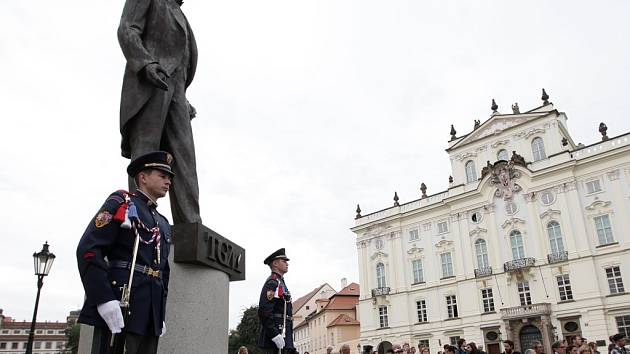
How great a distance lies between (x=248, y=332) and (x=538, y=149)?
3231 cm

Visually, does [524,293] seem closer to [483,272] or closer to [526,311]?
[526,311]

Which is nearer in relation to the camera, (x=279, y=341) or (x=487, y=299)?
(x=279, y=341)

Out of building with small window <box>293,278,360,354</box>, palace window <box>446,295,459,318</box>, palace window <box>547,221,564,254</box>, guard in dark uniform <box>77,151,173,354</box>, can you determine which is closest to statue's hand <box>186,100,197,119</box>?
guard in dark uniform <box>77,151,173,354</box>

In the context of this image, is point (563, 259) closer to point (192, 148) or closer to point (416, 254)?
point (416, 254)

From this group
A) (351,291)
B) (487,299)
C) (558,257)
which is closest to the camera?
(558,257)

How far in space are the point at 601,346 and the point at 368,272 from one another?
19587 mm

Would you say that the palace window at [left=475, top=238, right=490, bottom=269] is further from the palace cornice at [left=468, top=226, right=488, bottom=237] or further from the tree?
the tree

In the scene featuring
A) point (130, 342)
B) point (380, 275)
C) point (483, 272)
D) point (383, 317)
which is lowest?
point (130, 342)

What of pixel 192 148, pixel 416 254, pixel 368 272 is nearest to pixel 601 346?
pixel 416 254

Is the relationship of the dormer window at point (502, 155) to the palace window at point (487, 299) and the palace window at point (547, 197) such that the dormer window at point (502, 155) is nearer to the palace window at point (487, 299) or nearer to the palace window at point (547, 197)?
the palace window at point (547, 197)

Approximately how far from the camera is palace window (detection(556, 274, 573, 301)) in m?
33.2

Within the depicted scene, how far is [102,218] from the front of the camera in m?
2.75

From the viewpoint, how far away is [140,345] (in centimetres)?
283

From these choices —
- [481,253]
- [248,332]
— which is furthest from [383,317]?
[248,332]
